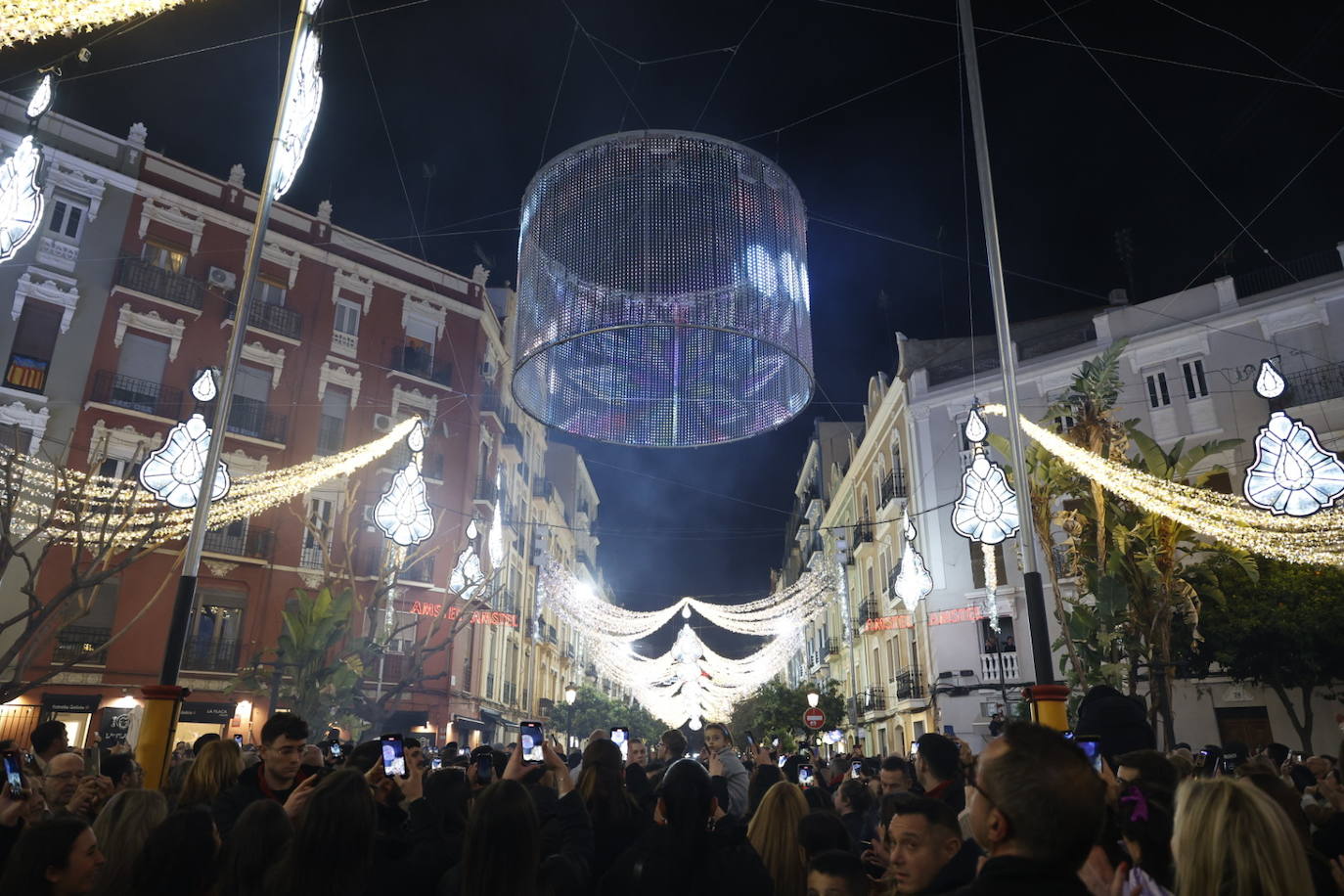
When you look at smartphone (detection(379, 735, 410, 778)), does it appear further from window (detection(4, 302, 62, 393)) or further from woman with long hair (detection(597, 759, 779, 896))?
window (detection(4, 302, 62, 393))

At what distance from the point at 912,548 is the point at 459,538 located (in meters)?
16.7

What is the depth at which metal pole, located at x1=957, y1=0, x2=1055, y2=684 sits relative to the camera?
8188mm

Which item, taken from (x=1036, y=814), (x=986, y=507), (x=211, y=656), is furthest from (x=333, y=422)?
(x=1036, y=814)

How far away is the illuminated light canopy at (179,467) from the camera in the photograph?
36.4ft

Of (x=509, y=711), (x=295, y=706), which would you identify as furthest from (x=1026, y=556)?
(x=509, y=711)

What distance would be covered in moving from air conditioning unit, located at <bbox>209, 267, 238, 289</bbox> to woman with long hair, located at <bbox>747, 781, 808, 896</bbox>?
1093 inches

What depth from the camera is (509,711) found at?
3997 cm

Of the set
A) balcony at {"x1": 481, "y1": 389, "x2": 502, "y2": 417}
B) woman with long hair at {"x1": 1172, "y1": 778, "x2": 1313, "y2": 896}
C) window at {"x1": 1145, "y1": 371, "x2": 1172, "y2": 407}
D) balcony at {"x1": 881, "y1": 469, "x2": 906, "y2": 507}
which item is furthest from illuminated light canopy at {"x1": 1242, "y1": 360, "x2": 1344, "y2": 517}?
balcony at {"x1": 481, "y1": 389, "x2": 502, "y2": 417}

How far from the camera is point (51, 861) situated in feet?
10.6

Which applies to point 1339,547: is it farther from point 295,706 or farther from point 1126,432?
point 295,706

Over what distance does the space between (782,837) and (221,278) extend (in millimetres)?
28007

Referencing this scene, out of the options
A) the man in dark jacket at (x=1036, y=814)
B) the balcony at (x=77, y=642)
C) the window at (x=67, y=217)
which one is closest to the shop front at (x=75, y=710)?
→ the balcony at (x=77, y=642)

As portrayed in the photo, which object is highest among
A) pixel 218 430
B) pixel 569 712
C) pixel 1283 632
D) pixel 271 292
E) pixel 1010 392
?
pixel 271 292

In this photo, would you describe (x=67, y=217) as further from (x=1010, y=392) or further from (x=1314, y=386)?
(x=1314, y=386)
